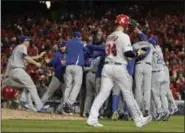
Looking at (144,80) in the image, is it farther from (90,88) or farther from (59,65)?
(59,65)

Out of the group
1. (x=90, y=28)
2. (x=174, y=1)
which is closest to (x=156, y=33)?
(x=90, y=28)

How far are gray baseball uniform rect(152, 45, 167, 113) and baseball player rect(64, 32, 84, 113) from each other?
1737 millimetres

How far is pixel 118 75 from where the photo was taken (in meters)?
11.3

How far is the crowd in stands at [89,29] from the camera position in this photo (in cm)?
2497

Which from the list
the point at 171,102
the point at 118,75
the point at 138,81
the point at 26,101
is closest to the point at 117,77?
the point at 118,75

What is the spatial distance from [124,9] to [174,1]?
2.92m

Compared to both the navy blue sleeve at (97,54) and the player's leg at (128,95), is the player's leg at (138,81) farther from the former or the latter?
the player's leg at (128,95)

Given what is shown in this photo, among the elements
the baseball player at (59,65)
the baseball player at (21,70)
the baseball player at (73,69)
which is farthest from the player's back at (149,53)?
the baseball player at (21,70)

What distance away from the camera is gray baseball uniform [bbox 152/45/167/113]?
1545 cm

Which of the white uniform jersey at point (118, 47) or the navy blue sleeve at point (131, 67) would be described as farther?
the navy blue sleeve at point (131, 67)

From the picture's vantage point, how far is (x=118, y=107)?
14.8 meters

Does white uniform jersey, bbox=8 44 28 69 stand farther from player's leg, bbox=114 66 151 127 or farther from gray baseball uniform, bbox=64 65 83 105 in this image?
player's leg, bbox=114 66 151 127

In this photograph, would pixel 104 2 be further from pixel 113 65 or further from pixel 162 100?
pixel 113 65

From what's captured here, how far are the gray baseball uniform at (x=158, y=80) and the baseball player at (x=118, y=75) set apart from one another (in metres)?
4.02
